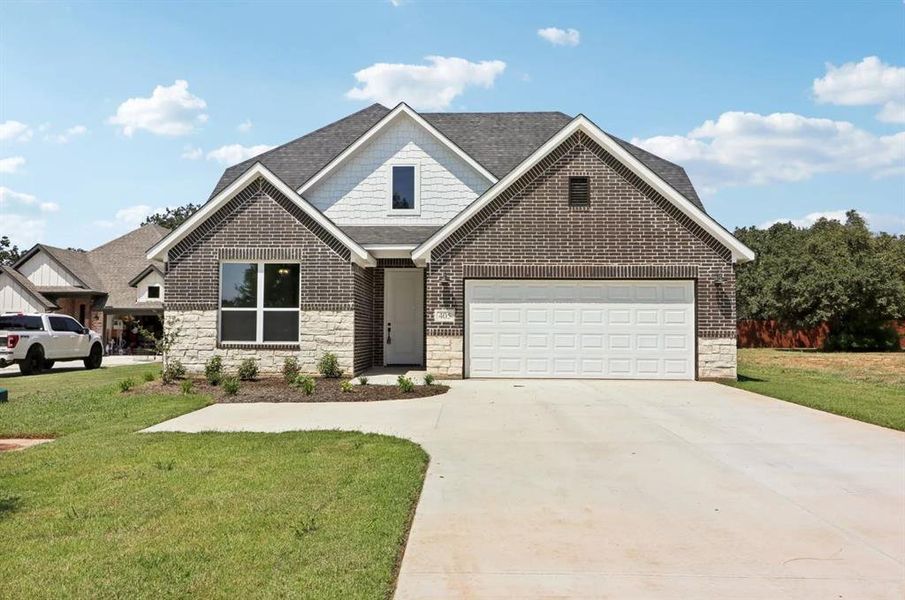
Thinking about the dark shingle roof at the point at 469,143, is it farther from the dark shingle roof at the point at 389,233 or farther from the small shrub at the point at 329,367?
the small shrub at the point at 329,367

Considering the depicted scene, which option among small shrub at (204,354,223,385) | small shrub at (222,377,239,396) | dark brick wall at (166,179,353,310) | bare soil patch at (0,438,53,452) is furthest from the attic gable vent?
bare soil patch at (0,438,53,452)

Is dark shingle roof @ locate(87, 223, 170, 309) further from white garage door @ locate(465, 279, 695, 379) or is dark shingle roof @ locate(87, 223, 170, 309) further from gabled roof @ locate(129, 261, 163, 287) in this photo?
white garage door @ locate(465, 279, 695, 379)

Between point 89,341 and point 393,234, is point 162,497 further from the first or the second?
point 89,341

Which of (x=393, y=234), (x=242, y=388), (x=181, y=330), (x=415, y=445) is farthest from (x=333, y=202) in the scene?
(x=415, y=445)

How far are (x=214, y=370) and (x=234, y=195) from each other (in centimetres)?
424

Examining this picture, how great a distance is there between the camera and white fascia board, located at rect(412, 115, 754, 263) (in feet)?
49.3

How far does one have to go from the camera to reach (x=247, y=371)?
14.7 meters

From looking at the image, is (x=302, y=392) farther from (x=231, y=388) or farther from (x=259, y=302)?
(x=259, y=302)

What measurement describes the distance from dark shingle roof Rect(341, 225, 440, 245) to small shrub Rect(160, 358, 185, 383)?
17.6ft

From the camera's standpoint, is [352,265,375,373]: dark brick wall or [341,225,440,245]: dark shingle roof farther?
[341,225,440,245]: dark shingle roof

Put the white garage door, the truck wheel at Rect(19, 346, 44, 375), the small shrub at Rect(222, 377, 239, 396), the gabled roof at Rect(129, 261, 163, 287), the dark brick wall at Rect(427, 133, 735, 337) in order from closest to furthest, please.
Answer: the small shrub at Rect(222, 377, 239, 396)
the dark brick wall at Rect(427, 133, 735, 337)
the white garage door
the truck wheel at Rect(19, 346, 44, 375)
the gabled roof at Rect(129, 261, 163, 287)

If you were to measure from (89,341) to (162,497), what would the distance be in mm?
19136

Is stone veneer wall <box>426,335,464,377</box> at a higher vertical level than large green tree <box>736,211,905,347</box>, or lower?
lower

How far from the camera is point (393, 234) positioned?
1736cm
